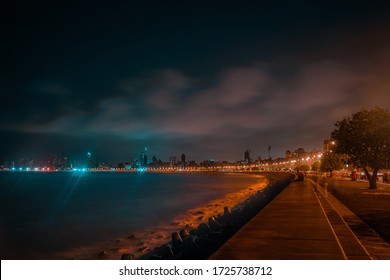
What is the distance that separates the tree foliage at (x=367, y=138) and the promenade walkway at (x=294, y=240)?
22.8 meters

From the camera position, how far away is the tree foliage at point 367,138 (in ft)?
132

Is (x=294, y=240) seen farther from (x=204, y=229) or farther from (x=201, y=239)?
(x=204, y=229)

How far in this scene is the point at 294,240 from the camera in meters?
13.9

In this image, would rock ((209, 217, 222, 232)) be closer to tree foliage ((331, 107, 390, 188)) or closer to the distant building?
tree foliage ((331, 107, 390, 188))

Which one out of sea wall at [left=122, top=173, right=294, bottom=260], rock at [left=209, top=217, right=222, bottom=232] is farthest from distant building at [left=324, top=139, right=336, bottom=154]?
rock at [left=209, top=217, right=222, bottom=232]

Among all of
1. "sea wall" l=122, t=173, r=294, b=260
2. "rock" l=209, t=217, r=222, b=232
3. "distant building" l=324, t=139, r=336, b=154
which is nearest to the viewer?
"sea wall" l=122, t=173, r=294, b=260

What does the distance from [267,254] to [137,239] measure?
18.2m

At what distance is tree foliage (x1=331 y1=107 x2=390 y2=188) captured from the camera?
132 ft

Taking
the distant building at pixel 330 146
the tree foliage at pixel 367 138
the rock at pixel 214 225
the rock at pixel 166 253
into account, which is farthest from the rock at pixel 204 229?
the distant building at pixel 330 146

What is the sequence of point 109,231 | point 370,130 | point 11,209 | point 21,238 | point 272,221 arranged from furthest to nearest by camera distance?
point 11,209
point 370,130
point 109,231
point 21,238
point 272,221

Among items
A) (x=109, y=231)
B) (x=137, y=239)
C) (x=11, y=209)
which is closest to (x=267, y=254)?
(x=137, y=239)

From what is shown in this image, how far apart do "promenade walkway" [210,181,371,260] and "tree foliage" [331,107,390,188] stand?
2280 cm
